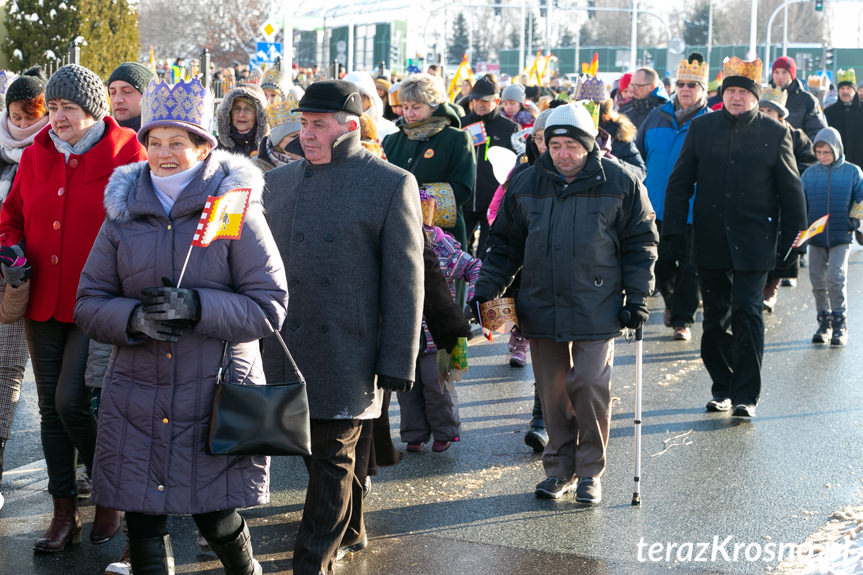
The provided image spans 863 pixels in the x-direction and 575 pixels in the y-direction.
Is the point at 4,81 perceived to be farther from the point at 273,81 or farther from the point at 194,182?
the point at 273,81

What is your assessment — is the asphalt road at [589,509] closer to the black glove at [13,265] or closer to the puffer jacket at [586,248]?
the puffer jacket at [586,248]

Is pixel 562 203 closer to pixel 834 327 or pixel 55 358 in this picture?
pixel 55 358

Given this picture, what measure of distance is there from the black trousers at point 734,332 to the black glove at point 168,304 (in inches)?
192

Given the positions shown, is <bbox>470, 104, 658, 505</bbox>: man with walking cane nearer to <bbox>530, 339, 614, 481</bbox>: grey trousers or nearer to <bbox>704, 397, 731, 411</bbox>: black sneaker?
<bbox>530, 339, 614, 481</bbox>: grey trousers

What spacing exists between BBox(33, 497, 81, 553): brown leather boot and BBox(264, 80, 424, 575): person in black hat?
3.96 feet

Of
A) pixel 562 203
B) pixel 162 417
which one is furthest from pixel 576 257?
pixel 162 417

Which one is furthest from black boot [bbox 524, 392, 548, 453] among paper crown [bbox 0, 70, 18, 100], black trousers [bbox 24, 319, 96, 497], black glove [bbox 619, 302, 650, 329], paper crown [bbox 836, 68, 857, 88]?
paper crown [bbox 836, 68, 857, 88]

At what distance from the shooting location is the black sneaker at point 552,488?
20.5 ft

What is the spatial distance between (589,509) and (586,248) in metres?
1.30

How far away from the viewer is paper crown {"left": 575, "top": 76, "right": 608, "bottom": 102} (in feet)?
33.5

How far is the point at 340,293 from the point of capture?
15.9 ft

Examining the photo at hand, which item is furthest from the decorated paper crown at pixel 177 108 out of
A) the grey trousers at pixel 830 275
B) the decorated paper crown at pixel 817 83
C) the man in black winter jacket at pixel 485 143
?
the decorated paper crown at pixel 817 83

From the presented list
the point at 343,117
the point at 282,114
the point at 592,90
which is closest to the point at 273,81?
the point at 592,90

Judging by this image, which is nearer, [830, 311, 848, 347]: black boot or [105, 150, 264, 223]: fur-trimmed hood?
[105, 150, 264, 223]: fur-trimmed hood
